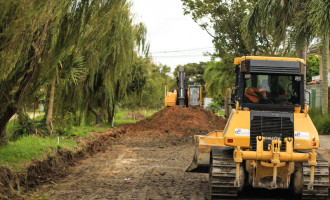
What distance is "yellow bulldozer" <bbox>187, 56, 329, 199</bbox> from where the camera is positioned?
7.72 m

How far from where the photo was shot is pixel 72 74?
15859 millimetres

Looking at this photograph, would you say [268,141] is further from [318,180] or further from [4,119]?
[4,119]

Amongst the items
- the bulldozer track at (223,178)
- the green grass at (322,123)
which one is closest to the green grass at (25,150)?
the bulldozer track at (223,178)

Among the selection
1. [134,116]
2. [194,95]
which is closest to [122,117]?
[134,116]

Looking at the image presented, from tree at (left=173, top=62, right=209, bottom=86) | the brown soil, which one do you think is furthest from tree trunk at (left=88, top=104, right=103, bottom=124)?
tree at (left=173, top=62, right=209, bottom=86)

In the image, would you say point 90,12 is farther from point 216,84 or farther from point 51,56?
point 216,84

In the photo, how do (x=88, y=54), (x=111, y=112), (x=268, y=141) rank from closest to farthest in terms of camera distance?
(x=268, y=141) < (x=88, y=54) < (x=111, y=112)

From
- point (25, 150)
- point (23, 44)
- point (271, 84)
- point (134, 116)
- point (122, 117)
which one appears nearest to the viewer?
point (23, 44)

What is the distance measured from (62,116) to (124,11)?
8.23m

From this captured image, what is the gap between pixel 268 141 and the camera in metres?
8.18

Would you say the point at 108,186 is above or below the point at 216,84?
below

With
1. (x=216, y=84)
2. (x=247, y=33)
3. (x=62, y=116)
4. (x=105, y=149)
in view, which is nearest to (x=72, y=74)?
(x=62, y=116)

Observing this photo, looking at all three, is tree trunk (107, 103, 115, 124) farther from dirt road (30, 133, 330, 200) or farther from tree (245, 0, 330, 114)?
dirt road (30, 133, 330, 200)

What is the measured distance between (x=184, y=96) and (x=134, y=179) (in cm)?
2300
